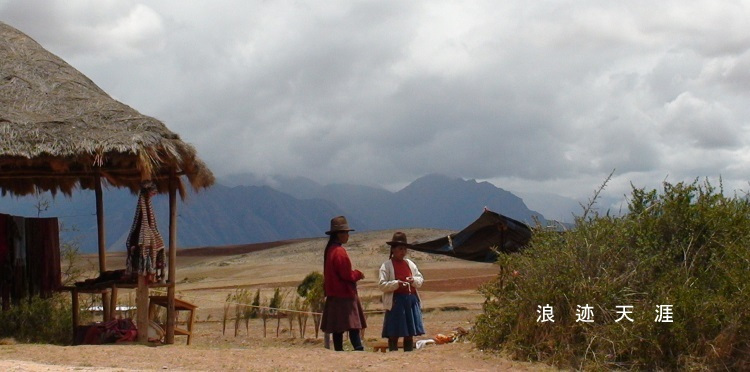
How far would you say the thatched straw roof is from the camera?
1084 cm

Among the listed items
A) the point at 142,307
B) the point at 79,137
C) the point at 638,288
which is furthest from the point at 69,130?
the point at 638,288

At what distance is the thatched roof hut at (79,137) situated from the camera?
10.9m

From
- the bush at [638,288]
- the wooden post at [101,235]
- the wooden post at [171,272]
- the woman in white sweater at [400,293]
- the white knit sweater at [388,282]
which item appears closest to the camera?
the bush at [638,288]

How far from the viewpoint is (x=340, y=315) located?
390 inches

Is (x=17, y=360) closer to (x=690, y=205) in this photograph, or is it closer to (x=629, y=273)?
(x=629, y=273)

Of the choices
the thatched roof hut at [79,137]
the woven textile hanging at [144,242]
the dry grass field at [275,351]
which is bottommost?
the dry grass field at [275,351]

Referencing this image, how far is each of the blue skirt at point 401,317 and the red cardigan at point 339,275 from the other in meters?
0.47

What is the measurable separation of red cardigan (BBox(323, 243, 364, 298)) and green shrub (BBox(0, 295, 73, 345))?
451 centimetres

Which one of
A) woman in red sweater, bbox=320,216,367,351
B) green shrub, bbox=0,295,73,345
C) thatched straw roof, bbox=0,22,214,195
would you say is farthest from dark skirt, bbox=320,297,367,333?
green shrub, bbox=0,295,73,345

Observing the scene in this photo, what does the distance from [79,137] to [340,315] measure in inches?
155

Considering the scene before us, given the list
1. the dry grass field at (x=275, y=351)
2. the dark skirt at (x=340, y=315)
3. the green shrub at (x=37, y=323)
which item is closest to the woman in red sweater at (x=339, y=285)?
the dark skirt at (x=340, y=315)

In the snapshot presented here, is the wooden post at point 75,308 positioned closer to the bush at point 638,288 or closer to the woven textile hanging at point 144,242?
the woven textile hanging at point 144,242

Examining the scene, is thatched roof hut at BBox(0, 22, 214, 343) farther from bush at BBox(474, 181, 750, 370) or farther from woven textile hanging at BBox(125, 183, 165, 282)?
bush at BBox(474, 181, 750, 370)

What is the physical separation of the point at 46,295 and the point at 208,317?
6.56 m
